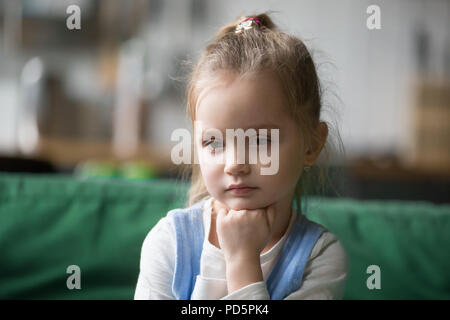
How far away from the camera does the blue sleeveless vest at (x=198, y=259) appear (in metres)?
0.41

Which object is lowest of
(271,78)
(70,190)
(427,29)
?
(70,190)

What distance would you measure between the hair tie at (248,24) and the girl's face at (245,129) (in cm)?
5

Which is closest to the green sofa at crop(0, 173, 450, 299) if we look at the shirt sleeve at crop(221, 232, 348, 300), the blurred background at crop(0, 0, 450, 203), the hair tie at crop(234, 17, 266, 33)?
the shirt sleeve at crop(221, 232, 348, 300)

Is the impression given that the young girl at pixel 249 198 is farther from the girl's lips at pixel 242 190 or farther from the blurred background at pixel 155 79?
the blurred background at pixel 155 79

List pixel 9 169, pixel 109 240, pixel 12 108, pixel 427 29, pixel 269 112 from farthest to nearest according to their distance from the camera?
pixel 427 29
pixel 12 108
pixel 9 169
pixel 109 240
pixel 269 112

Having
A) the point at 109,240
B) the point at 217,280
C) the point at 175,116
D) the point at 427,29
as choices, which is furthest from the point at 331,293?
the point at 427,29

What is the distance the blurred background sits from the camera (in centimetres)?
204

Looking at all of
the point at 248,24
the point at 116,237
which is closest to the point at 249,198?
the point at 248,24

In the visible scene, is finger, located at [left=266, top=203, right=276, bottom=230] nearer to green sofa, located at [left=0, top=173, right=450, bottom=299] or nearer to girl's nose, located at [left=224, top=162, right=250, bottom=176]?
girl's nose, located at [left=224, top=162, right=250, bottom=176]

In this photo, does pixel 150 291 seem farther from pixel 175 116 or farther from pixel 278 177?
pixel 175 116

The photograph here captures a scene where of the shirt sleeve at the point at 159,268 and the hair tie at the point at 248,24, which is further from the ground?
the hair tie at the point at 248,24

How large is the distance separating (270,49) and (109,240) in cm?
40

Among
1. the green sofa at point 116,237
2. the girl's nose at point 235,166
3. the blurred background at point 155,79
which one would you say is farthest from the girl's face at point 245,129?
the blurred background at point 155,79

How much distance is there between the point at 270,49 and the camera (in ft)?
1.26
